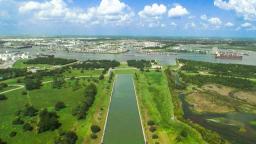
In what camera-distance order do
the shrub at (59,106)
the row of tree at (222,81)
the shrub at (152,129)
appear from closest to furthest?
the shrub at (152,129) < the shrub at (59,106) < the row of tree at (222,81)

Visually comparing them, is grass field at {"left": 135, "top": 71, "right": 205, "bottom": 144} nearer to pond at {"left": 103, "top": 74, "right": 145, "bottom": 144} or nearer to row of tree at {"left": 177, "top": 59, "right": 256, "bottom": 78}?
pond at {"left": 103, "top": 74, "right": 145, "bottom": 144}

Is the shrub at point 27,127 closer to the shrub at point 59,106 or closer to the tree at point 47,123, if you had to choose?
the tree at point 47,123

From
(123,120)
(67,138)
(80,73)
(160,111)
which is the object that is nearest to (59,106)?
(123,120)

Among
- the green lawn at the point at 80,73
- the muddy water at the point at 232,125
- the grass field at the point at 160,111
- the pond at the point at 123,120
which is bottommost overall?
the muddy water at the point at 232,125

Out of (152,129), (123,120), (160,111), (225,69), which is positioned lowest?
(123,120)

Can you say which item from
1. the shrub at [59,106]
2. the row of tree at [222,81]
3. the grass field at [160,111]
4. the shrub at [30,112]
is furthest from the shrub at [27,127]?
the row of tree at [222,81]

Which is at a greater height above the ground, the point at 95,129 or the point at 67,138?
the point at 67,138

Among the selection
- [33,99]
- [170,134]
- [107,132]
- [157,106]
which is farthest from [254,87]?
[33,99]

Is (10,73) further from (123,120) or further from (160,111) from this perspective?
(160,111)
